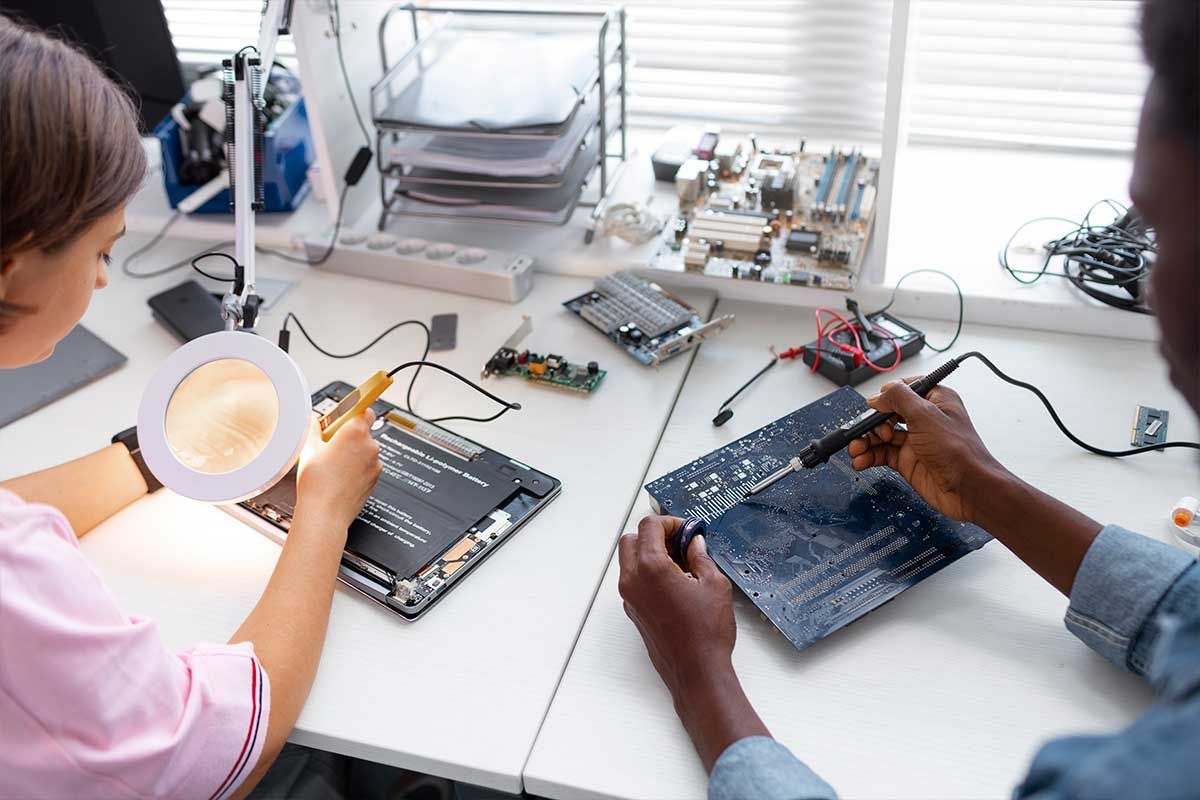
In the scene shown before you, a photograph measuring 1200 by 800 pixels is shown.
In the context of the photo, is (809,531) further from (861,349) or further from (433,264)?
(433,264)

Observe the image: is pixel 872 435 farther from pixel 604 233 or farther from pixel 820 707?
pixel 604 233

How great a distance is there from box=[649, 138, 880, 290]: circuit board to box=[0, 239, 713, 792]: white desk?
0.29ft

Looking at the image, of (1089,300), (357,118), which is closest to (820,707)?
(1089,300)

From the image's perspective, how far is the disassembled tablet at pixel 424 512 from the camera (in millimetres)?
1098

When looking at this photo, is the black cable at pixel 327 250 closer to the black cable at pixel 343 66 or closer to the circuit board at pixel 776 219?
the black cable at pixel 343 66

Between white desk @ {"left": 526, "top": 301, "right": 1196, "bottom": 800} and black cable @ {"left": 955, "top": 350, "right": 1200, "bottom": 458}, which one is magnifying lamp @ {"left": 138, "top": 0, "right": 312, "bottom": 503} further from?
black cable @ {"left": 955, "top": 350, "right": 1200, "bottom": 458}

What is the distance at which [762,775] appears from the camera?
82cm

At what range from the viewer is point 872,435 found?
1157 mm

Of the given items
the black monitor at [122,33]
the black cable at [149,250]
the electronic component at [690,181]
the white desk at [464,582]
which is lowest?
the white desk at [464,582]

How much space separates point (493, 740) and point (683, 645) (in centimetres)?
21

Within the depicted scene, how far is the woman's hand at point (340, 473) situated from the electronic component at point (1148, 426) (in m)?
0.95

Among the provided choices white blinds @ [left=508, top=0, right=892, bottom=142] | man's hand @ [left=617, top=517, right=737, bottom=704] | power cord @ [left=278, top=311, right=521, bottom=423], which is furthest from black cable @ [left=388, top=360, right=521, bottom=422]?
white blinds @ [left=508, top=0, right=892, bottom=142]

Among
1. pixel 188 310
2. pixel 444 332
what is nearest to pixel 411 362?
pixel 444 332

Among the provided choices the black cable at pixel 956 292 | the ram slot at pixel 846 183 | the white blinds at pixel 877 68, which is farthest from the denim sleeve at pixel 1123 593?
the white blinds at pixel 877 68
